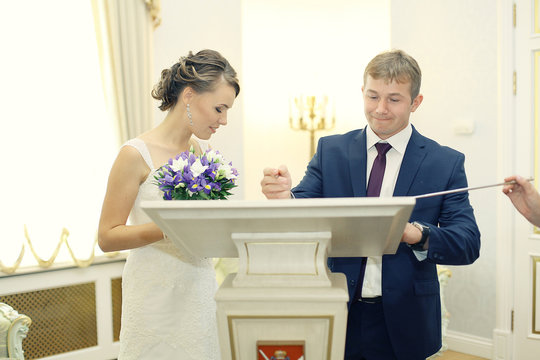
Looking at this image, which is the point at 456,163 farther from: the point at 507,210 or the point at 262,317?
the point at 507,210

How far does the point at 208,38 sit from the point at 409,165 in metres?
3.19

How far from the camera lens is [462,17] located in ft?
14.0

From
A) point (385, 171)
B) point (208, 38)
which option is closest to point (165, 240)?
point (385, 171)

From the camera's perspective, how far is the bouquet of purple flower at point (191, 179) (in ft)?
5.02

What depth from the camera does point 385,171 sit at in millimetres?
1759

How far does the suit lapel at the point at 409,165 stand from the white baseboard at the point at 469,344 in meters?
3.10

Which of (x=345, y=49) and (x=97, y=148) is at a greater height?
(x=345, y=49)

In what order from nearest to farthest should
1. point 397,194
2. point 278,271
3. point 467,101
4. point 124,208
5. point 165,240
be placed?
point 278,271 < point 397,194 < point 124,208 < point 165,240 < point 467,101

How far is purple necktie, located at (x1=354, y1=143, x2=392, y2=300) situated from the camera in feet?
5.52

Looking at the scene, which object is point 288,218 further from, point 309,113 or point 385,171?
point 309,113

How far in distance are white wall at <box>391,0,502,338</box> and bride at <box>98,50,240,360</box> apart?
2694 mm

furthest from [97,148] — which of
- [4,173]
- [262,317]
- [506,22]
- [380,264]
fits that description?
[506,22]

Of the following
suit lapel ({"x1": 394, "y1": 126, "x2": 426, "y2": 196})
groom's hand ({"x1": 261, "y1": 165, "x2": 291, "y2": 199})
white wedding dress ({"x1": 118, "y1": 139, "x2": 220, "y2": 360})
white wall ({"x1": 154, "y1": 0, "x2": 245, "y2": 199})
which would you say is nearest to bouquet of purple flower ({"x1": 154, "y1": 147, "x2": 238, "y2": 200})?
groom's hand ({"x1": 261, "y1": 165, "x2": 291, "y2": 199})

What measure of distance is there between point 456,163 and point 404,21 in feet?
10.8
